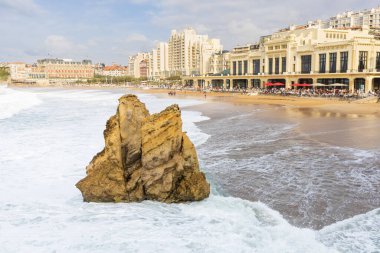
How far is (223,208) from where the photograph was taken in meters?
9.52

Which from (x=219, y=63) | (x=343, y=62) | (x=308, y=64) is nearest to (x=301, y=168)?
(x=343, y=62)

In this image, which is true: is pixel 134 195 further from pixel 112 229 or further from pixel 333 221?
pixel 333 221

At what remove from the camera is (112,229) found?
827cm

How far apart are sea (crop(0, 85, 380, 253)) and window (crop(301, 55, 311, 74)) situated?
4765cm

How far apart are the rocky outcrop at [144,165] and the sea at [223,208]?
1.08 feet

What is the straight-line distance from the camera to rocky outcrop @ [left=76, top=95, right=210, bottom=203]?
9961mm

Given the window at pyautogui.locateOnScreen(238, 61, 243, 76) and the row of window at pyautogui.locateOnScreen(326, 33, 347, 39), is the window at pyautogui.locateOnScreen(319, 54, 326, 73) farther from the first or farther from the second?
the window at pyautogui.locateOnScreen(238, 61, 243, 76)

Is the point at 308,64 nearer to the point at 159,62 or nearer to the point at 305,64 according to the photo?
the point at 305,64

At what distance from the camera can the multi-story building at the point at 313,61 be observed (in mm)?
53438

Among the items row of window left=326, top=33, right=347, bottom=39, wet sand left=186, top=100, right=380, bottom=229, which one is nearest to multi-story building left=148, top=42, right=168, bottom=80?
row of window left=326, top=33, right=347, bottom=39

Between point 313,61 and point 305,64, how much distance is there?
2.17m

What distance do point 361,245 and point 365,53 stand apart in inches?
2086

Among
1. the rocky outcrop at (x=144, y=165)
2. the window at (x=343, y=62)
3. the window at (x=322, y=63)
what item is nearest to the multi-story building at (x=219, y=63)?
the window at (x=322, y=63)

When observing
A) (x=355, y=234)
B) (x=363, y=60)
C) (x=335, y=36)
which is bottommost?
(x=355, y=234)
